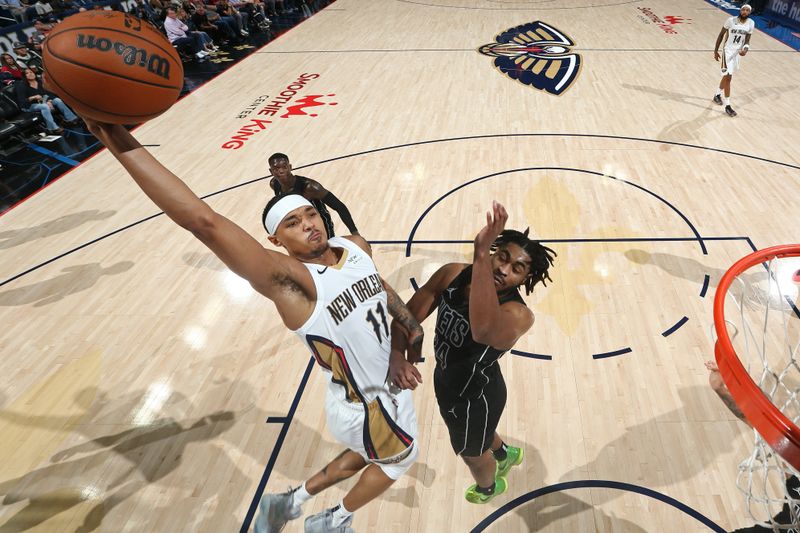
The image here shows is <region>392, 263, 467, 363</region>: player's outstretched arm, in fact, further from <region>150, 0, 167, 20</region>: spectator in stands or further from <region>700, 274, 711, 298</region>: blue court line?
<region>150, 0, 167, 20</region>: spectator in stands

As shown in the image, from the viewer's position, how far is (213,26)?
1422cm

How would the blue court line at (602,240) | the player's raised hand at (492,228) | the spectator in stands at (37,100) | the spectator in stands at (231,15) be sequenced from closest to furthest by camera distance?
1. the player's raised hand at (492,228)
2. the blue court line at (602,240)
3. the spectator in stands at (37,100)
4. the spectator in stands at (231,15)

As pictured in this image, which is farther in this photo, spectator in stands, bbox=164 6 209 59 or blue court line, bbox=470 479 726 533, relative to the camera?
spectator in stands, bbox=164 6 209 59

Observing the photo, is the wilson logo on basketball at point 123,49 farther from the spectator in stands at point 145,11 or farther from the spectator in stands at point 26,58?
the spectator in stands at point 145,11

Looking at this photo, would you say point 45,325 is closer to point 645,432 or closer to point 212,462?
point 212,462

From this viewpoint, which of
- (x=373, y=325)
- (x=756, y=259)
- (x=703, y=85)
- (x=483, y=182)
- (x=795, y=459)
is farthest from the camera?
(x=703, y=85)

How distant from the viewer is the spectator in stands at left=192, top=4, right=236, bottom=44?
13.9m

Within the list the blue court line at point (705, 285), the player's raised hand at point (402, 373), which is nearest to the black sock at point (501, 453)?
the player's raised hand at point (402, 373)

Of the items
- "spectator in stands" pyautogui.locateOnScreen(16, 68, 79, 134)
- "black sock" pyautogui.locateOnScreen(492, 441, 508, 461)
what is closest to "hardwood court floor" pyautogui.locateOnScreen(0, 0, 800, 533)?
"black sock" pyautogui.locateOnScreen(492, 441, 508, 461)

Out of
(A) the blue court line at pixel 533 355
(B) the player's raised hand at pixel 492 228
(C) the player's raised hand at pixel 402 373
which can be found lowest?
(A) the blue court line at pixel 533 355

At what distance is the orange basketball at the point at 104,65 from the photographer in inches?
74.0

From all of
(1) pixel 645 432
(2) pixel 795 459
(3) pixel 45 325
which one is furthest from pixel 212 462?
(2) pixel 795 459

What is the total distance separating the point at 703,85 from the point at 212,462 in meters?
10.8

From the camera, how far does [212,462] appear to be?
3680mm
